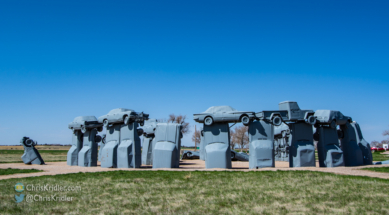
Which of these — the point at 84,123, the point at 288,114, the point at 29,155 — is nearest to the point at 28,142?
the point at 29,155

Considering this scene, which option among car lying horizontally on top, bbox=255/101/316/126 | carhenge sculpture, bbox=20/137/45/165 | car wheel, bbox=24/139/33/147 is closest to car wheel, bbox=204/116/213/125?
car lying horizontally on top, bbox=255/101/316/126

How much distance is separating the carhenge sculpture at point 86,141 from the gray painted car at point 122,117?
1.19 m

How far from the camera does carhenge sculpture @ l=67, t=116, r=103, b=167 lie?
18281 millimetres

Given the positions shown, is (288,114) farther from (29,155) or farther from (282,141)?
(29,155)

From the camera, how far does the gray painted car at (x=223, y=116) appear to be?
14719mm

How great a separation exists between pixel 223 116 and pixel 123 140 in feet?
20.0

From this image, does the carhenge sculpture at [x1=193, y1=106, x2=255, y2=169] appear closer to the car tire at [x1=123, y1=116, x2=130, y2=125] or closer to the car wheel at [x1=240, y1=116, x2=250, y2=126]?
the car wheel at [x1=240, y1=116, x2=250, y2=126]

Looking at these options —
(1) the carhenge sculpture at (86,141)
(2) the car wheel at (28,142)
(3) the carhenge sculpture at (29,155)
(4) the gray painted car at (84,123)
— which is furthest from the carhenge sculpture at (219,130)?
(2) the car wheel at (28,142)

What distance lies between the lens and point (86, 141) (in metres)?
18.7

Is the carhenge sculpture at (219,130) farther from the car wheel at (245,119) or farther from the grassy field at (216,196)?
the grassy field at (216,196)

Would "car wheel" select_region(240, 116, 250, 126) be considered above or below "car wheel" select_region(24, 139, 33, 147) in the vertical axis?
above

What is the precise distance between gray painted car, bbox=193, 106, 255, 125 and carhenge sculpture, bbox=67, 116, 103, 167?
290 inches

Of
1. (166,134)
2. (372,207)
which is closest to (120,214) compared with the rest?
(372,207)

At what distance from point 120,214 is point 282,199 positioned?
3.95m
